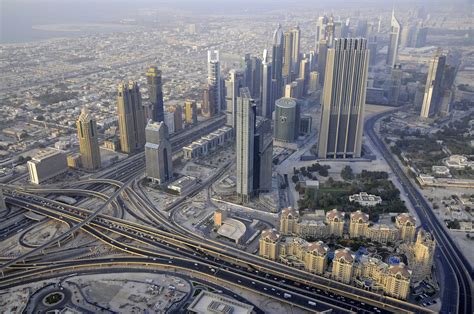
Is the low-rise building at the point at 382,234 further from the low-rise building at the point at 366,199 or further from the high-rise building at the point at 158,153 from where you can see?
the high-rise building at the point at 158,153

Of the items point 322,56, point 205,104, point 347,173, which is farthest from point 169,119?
point 322,56

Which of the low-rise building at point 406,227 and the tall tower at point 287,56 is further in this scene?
the tall tower at point 287,56

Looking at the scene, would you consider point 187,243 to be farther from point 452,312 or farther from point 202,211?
point 452,312

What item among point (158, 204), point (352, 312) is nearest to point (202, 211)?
point (158, 204)

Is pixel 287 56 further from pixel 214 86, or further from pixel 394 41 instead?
pixel 394 41

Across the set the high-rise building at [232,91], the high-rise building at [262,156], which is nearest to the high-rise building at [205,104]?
the high-rise building at [232,91]

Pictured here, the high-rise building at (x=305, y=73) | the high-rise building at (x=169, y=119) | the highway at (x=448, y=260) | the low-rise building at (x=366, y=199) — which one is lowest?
the highway at (x=448, y=260)
